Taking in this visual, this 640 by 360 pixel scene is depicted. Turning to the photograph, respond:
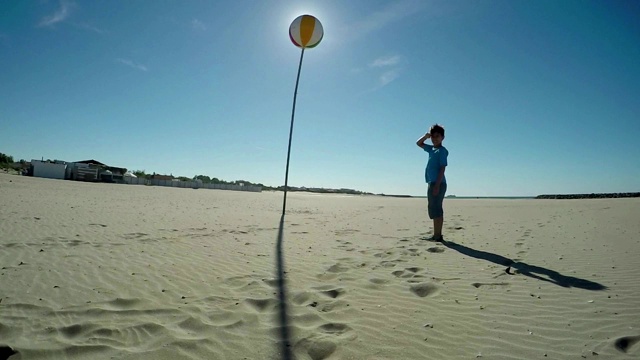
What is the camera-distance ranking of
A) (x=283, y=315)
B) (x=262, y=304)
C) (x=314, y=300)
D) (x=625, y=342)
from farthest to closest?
(x=314, y=300)
(x=262, y=304)
(x=283, y=315)
(x=625, y=342)

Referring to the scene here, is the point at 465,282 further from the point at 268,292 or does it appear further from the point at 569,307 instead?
the point at 268,292

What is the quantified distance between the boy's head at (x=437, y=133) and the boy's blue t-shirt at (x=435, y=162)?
156 millimetres

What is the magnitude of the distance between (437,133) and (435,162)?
0.70 meters

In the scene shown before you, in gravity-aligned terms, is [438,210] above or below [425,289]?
Answer: above

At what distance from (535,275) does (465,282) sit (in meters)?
1.17

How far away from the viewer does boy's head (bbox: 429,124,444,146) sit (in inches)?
269

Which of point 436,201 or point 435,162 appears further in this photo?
point 435,162

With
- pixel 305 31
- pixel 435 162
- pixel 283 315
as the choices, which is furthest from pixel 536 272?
pixel 305 31

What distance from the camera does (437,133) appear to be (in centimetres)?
686

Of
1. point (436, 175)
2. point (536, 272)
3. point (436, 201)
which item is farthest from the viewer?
point (436, 175)

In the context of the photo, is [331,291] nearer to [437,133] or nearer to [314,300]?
[314,300]

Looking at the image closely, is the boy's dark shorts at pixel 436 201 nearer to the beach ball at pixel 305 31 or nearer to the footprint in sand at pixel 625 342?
the footprint in sand at pixel 625 342

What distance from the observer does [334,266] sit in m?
4.74

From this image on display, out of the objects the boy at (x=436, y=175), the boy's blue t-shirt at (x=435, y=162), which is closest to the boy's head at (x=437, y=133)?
the boy at (x=436, y=175)
